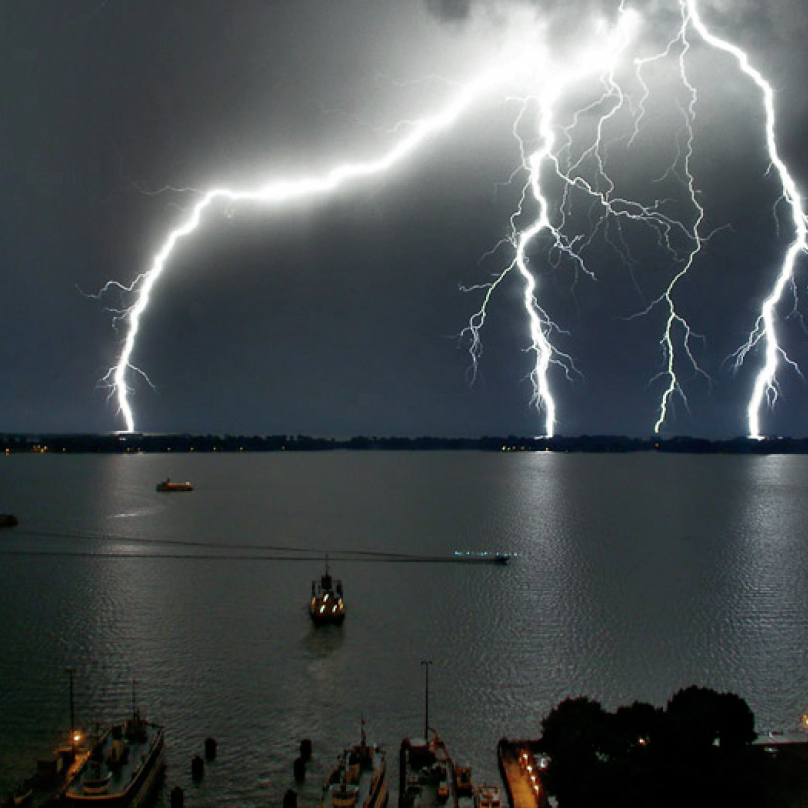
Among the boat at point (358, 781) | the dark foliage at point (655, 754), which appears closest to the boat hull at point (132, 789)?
the boat at point (358, 781)

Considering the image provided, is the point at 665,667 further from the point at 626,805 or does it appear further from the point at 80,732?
the point at 80,732

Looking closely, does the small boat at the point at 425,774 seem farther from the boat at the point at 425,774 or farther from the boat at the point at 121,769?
the boat at the point at 121,769

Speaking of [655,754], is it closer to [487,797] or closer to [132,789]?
[487,797]

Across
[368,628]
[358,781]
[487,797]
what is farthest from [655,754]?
[368,628]

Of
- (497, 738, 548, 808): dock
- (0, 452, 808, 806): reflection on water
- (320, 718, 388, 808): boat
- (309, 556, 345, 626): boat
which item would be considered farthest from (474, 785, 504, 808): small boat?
(309, 556, 345, 626): boat

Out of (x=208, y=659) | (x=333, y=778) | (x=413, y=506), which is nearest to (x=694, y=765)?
(x=333, y=778)

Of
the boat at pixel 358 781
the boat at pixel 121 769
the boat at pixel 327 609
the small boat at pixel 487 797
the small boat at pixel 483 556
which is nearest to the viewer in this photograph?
the small boat at pixel 487 797

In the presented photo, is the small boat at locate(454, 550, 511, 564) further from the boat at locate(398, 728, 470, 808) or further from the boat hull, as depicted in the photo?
the boat hull
